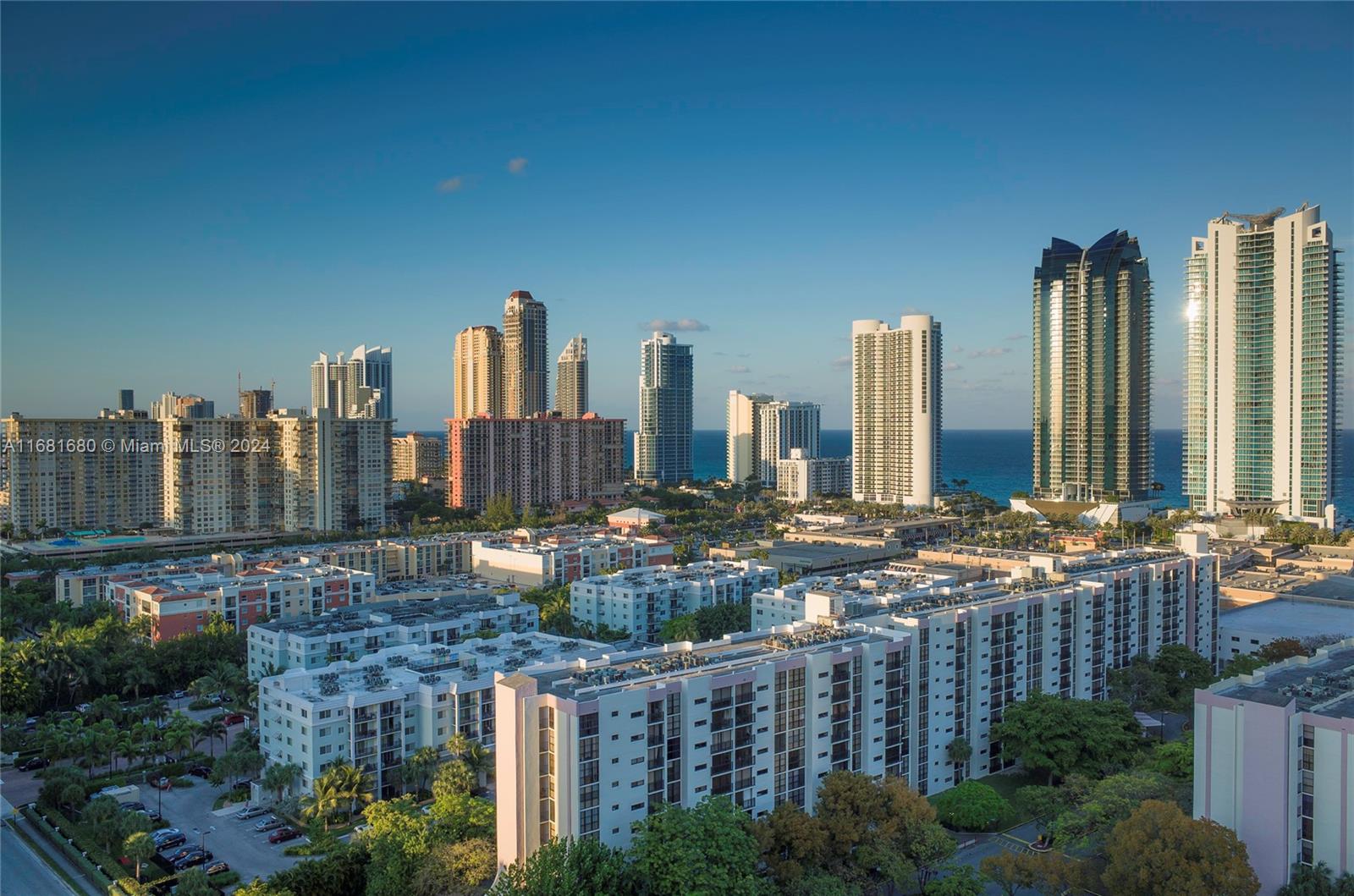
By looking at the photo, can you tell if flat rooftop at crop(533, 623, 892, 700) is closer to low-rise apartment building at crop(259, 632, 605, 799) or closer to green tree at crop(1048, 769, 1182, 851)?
low-rise apartment building at crop(259, 632, 605, 799)

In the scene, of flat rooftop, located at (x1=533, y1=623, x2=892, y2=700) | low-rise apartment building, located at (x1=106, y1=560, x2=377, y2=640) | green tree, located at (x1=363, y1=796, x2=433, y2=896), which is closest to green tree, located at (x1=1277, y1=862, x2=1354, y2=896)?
flat rooftop, located at (x1=533, y1=623, x2=892, y2=700)

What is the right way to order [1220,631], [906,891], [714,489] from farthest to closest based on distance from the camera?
1. [714,489]
2. [1220,631]
3. [906,891]

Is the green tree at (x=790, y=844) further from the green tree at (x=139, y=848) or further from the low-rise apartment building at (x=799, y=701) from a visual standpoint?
the green tree at (x=139, y=848)

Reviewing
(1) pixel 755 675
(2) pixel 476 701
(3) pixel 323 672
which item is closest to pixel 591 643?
(2) pixel 476 701

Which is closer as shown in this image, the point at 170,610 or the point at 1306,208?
the point at 170,610

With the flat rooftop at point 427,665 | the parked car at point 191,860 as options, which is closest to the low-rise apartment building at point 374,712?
the flat rooftop at point 427,665

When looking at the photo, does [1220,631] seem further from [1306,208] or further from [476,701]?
[1306,208]
